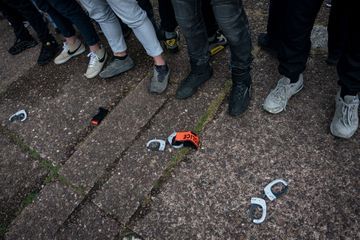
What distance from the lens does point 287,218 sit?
6.98 ft

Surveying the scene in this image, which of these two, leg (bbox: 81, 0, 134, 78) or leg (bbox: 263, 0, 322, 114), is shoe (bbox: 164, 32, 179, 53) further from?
leg (bbox: 263, 0, 322, 114)

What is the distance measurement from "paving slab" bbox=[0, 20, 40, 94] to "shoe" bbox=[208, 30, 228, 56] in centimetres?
211

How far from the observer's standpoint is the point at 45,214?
2.52 metres

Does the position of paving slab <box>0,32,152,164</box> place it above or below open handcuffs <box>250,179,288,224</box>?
above

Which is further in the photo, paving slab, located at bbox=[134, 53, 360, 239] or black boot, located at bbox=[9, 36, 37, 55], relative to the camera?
black boot, located at bbox=[9, 36, 37, 55]

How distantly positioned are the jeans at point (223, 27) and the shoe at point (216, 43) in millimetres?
445

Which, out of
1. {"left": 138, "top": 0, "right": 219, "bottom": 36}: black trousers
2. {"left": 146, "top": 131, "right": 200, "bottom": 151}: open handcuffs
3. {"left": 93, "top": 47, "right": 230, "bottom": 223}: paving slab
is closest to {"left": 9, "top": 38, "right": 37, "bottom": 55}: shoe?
{"left": 138, "top": 0, "right": 219, "bottom": 36}: black trousers

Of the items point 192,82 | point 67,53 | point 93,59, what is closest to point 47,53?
point 67,53

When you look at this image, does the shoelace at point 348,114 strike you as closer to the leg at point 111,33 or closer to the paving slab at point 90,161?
the paving slab at point 90,161

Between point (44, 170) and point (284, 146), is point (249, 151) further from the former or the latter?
point (44, 170)

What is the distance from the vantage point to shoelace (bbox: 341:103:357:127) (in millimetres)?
2318

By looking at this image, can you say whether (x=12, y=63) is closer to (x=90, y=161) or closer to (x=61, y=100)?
(x=61, y=100)

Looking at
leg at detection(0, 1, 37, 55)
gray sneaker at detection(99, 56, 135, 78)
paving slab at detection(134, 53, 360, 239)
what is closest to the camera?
paving slab at detection(134, 53, 360, 239)

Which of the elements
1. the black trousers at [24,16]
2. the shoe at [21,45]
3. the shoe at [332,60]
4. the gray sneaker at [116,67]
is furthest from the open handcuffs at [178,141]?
the shoe at [21,45]
